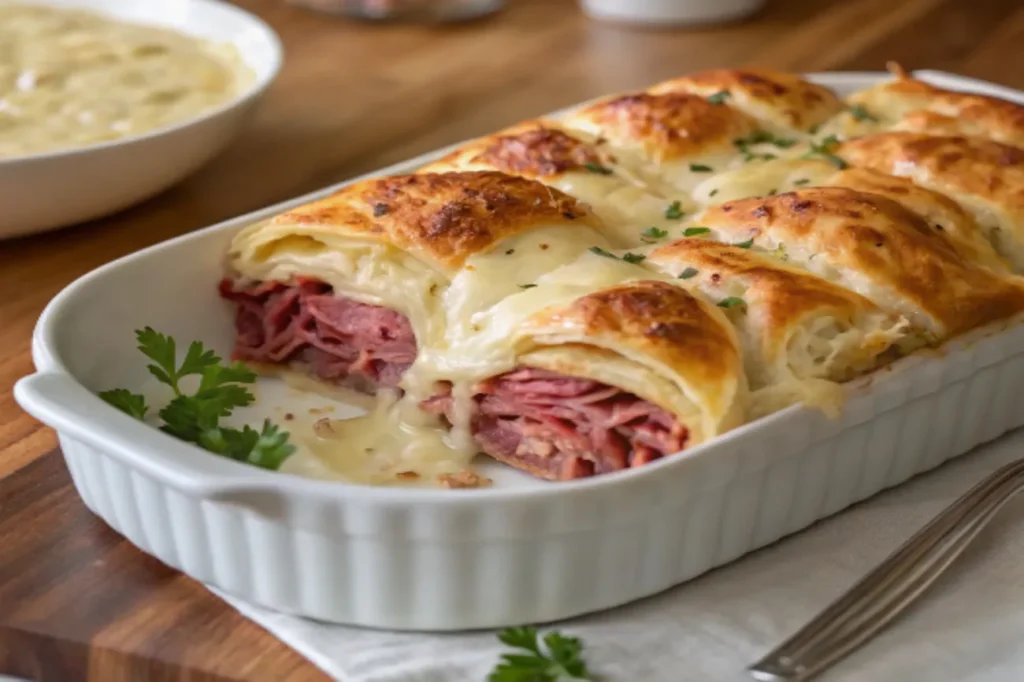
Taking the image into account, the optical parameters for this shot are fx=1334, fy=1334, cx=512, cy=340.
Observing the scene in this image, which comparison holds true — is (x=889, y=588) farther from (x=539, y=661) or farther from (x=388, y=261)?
(x=388, y=261)

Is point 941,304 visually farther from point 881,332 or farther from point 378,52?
point 378,52

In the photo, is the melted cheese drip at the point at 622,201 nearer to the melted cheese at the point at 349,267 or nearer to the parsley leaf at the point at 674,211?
the parsley leaf at the point at 674,211

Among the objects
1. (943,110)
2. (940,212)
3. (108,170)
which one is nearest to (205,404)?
(108,170)

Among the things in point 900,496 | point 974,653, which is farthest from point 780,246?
point 974,653

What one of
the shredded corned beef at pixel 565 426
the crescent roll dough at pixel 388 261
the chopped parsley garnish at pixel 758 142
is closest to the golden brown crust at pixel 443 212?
the crescent roll dough at pixel 388 261

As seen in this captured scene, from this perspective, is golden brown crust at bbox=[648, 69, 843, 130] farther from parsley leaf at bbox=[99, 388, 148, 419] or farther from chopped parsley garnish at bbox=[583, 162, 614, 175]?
parsley leaf at bbox=[99, 388, 148, 419]

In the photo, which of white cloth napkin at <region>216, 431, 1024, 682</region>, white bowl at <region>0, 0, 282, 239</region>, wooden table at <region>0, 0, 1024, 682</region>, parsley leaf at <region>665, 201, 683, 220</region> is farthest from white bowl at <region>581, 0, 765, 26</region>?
→ white cloth napkin at <region>216, 431, 1024, 682</region>

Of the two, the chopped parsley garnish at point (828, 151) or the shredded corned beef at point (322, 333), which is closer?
the shredded corned beef at point (322, 333)
